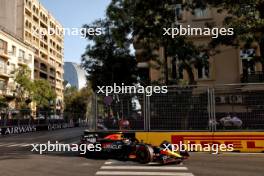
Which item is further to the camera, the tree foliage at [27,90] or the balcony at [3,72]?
the balcony at [3,72]

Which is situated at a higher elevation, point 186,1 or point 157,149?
point 186,1

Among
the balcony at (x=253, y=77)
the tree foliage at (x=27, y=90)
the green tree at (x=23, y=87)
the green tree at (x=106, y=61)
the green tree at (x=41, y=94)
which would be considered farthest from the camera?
the green tree at (x=41, y=94)

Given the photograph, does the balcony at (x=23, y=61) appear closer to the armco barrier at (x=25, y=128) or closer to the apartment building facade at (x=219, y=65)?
the armco barrier at (x=25, y=128)

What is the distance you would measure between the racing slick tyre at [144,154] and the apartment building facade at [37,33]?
62.4m

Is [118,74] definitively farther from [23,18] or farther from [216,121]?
[23,18]

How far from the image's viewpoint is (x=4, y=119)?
3341 cm

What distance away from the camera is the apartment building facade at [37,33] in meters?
71.1

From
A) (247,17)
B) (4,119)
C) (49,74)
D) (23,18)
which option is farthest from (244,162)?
(49,74)

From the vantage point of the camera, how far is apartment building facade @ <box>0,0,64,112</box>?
71.1 metres

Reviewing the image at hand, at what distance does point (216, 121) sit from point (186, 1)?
9357 mm

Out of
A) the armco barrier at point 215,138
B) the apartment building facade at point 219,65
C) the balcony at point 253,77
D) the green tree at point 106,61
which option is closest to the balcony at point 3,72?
the green tree at point 106,61

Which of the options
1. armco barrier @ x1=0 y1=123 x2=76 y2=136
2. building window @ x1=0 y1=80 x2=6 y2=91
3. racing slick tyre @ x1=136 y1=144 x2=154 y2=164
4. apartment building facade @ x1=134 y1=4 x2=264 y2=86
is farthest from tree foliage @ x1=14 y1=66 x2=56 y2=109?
racing slick tyre @ x1=136 y1=144 x2=154 y2=164

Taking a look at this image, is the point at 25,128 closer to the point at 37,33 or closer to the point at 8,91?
the point at 8,91

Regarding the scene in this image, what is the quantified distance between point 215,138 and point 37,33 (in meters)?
78.5
